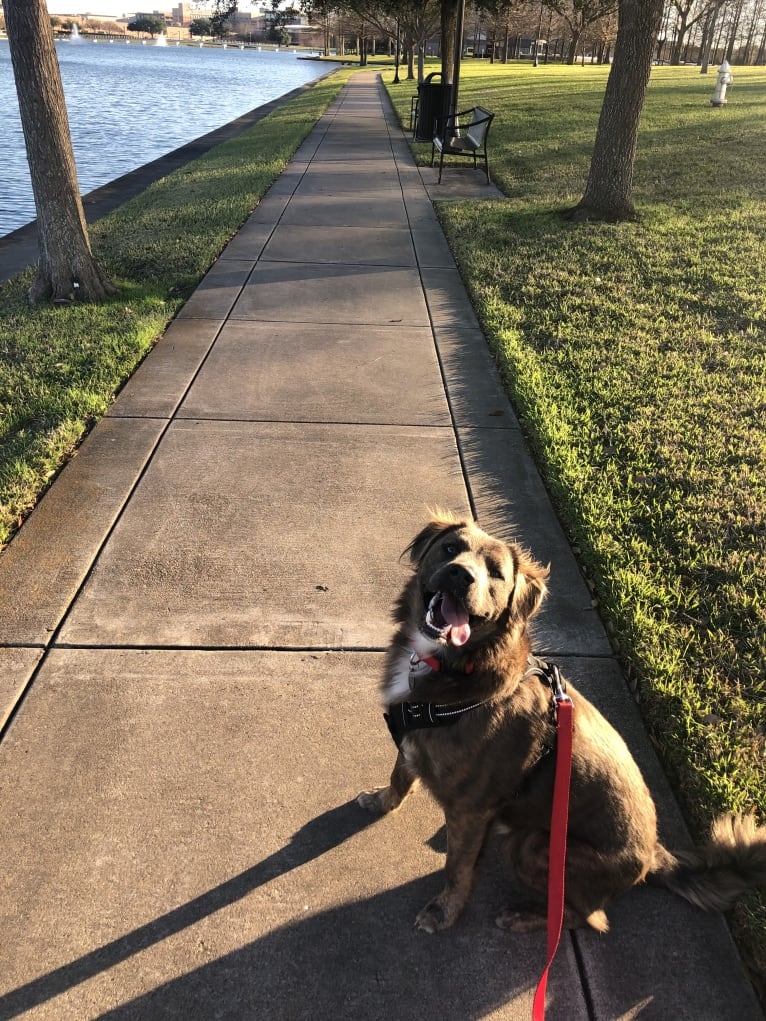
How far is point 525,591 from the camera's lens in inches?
88.8

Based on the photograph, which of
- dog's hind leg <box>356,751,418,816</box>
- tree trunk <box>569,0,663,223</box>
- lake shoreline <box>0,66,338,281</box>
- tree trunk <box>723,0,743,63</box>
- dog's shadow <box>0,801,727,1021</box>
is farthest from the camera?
tree trunk <box>723,0,743,63</box>

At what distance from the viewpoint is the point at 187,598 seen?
364 cm

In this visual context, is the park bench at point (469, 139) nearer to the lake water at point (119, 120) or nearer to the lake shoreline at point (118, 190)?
the lake shoreline at point (118, 190)

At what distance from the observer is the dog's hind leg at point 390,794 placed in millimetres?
2586

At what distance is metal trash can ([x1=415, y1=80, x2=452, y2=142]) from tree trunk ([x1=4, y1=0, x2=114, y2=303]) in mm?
12516

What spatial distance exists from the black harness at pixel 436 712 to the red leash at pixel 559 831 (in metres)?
0.13

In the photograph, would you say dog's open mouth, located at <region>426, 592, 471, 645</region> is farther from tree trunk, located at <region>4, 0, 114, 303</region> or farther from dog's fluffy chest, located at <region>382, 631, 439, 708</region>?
tree trunk, located at <region>4, 0, 114, 303</region>

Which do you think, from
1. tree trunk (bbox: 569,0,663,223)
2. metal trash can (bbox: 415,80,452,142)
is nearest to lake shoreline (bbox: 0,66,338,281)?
metal trash can (bbox: 415,80,452,142)

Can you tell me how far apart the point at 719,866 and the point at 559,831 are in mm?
628

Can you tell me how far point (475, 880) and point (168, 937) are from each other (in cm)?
99

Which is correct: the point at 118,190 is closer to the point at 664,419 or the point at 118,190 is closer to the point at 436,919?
the point at 664,419

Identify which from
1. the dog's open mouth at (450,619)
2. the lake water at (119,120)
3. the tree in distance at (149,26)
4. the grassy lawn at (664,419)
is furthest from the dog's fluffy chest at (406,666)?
the tree in distance at (149,26)

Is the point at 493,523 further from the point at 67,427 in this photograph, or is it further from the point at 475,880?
the point at 67,427

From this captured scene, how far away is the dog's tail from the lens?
217 cm
